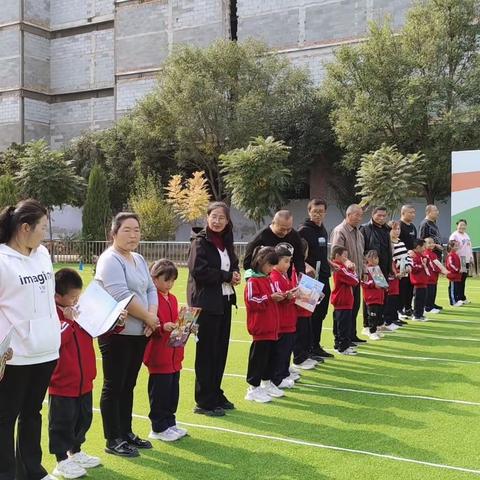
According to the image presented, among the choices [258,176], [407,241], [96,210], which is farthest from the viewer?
[96,210]

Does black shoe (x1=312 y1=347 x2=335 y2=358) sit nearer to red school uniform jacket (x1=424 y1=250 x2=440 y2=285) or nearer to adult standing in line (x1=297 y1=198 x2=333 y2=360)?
adult standing in line (x1=297 y1=198 x2=333 y2=360)

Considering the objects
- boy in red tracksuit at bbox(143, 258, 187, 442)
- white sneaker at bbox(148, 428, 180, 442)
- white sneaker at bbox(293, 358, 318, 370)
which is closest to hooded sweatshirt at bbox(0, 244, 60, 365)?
boy in red tracksuit at bbox(143, 258, 187, 442)

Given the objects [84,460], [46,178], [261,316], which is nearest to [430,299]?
[261,316]

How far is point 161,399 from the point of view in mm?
4930

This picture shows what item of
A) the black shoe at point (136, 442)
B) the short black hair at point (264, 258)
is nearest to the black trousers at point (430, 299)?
the short black hair at point (264, 258)

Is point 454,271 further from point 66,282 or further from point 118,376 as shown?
point 66,282

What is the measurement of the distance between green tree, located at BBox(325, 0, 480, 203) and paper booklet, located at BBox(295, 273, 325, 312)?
73.6 ft

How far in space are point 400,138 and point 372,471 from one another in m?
26.5

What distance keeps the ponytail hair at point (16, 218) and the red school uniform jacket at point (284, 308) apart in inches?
119

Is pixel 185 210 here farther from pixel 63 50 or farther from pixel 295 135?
pixel 63 50

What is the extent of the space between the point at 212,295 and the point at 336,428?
1519 millimetres

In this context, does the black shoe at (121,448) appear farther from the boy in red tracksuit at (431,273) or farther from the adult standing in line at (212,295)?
the boy in red tracksuit at (431,273)

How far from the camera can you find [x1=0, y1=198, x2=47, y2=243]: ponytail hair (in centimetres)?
367

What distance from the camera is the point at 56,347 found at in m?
3.72
